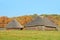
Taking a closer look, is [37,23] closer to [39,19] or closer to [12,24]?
[39,19]

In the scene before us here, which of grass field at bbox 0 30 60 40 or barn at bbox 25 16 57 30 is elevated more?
grass field at bbox 0 30 60 40

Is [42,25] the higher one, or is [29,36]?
[29,36]

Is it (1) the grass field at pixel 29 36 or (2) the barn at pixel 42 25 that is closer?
(1) the grass field at pixel 29 36

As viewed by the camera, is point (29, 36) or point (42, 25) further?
point (42, 25)

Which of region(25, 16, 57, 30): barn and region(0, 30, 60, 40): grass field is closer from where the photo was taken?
region(0, 30, 60, 40): grass field

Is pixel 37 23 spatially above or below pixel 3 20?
above

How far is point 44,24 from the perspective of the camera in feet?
142

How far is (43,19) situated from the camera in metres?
44.1

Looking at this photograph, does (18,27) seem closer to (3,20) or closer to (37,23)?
(37,23)

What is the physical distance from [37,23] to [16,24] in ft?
16.4

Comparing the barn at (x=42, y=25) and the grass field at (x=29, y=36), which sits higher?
the grass field at (x=29, y=36)

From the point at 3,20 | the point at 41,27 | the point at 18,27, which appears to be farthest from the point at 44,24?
the point at 3,20

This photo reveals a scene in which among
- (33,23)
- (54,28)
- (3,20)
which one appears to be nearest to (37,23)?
(33,23)

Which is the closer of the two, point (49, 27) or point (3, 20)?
point (49, 27)
